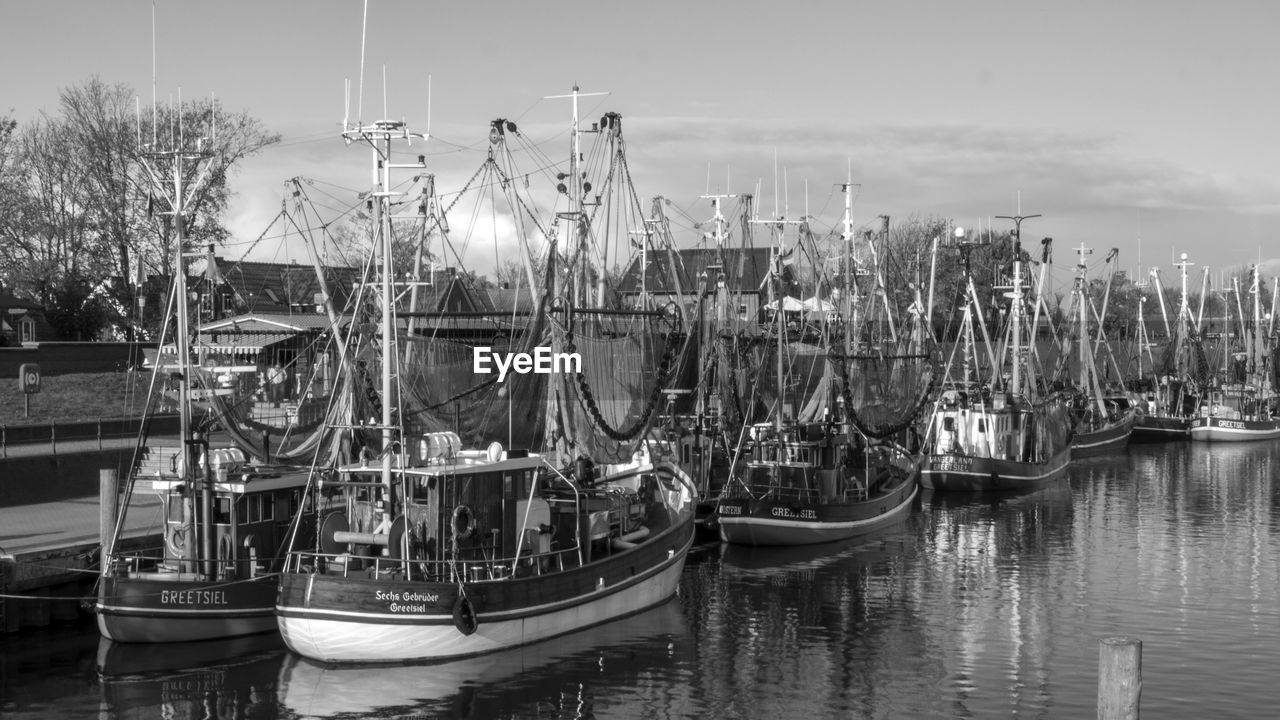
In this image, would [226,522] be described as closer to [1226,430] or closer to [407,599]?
[407,599]

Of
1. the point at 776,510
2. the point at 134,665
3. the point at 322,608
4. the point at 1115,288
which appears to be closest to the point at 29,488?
the point at 134,665

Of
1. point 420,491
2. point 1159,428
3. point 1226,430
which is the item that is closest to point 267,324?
point 420,491

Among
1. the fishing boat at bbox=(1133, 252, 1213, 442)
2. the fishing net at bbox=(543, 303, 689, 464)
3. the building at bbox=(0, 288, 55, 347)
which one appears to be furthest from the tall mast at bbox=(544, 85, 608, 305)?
the fishing boat at bbox=(1133, 252, 1213, 442)

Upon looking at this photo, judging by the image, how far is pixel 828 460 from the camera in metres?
54.7

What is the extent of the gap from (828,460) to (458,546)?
2518 centimetres

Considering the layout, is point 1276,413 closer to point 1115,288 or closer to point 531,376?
point 1115,288

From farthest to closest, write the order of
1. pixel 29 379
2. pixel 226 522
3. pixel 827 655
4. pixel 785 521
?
pixel 29 379 < pixel 785 521 < pixel 827 655 < pixel 226 522

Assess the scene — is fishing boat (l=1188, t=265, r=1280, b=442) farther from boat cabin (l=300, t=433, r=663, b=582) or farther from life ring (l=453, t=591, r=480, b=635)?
life ring (l=453, t=591, r=480, b=635)

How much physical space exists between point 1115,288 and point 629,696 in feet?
554

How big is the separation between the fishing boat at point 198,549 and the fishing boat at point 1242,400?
87.7m

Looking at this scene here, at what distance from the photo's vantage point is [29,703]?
2925 centimetres

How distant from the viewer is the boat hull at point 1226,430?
343 ft

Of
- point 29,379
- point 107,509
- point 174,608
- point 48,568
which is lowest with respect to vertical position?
point 174,608

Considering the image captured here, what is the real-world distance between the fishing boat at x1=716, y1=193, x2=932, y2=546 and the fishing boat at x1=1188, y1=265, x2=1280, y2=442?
4935 centimetres
